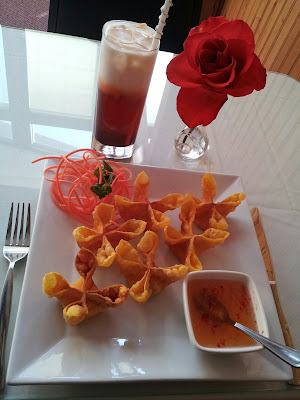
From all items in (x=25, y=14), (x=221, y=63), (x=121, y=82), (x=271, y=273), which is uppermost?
(x=221, y=63)

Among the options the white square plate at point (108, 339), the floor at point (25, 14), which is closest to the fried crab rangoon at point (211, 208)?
the white square plate at point (108, 339)

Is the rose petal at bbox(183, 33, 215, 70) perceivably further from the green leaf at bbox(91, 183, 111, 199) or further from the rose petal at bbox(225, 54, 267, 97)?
the green leaf at bbox(91, 183, 111, 199)

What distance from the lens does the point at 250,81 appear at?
0.72m

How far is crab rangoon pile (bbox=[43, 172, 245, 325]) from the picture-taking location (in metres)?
0.58

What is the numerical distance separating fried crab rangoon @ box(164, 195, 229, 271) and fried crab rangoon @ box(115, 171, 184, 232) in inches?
0.7

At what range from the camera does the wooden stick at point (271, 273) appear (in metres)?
0.61

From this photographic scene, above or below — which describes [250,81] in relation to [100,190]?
above

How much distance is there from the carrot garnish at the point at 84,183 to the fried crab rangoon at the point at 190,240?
14 centimetres

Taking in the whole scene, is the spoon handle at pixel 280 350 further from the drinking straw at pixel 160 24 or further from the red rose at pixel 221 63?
the drinking straw at pixel 160 24

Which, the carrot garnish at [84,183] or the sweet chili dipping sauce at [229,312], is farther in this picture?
the carrot garnish at [84,183]

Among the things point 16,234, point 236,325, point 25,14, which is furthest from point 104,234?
point 25,14

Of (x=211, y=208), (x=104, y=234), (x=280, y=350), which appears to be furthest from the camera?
(x=211, y=208)

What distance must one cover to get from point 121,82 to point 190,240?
362 mm

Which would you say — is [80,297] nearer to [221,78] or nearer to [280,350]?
[280,350]
